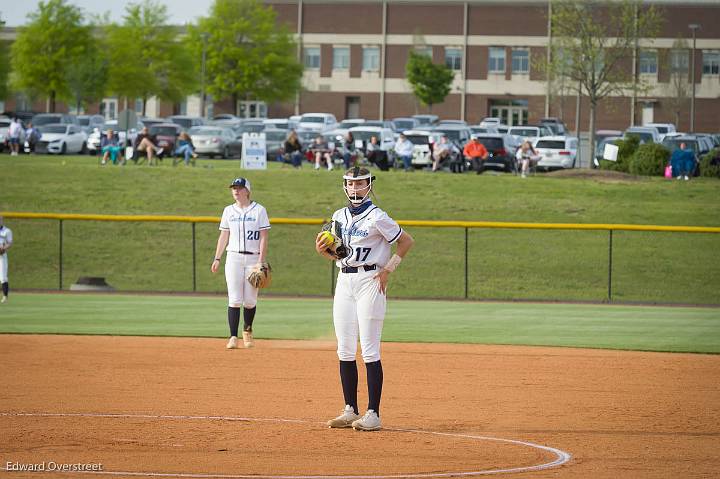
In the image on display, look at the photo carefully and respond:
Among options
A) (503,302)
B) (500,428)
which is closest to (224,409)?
(500,428)

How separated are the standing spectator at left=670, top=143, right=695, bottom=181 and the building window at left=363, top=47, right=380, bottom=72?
148 ft

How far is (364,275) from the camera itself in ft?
33.1

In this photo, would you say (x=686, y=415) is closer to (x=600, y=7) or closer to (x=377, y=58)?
(x=600, y=7)

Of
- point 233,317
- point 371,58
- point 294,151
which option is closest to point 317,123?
point 371,58

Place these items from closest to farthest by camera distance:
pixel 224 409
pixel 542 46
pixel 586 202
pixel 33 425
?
pixel 33 425 < pixel 224 409 < pixel 586 202 < pixel 542 46

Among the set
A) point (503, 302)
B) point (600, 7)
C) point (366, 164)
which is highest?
point (600, 7)

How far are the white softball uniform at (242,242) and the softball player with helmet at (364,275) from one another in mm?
5067

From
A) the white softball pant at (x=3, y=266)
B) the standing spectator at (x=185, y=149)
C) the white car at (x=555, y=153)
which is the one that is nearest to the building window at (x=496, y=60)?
the white car at (x=555, y=153)

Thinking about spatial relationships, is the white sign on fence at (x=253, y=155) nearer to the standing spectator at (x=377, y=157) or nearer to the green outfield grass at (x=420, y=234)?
the green outfield grass at (x=420, y=234)

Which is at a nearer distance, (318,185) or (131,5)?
(318,185)

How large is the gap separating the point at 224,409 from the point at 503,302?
1454 cm

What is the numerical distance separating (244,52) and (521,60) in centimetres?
1960

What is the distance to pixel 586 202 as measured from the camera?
35.7m

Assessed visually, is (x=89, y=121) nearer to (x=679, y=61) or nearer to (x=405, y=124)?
(x=405, y=124)
